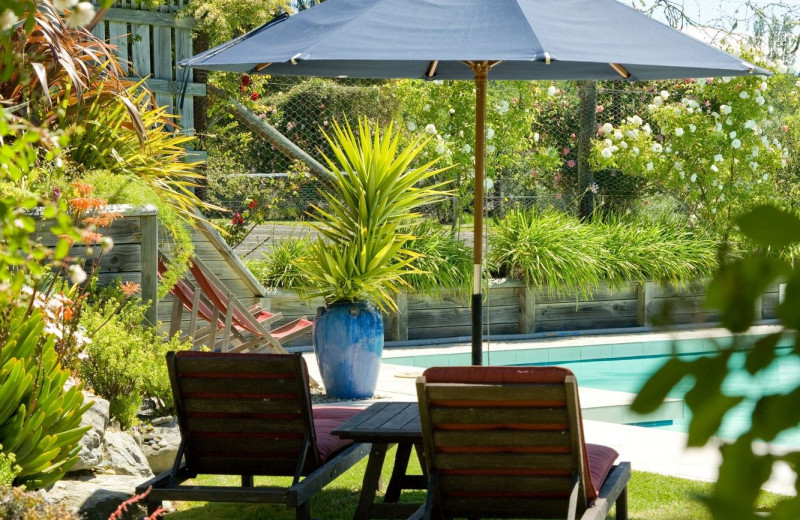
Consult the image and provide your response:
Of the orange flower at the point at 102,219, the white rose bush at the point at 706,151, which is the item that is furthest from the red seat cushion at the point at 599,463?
the white rose bush at the point at 706,151

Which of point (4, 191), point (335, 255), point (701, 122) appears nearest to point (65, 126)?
point (4, 191)

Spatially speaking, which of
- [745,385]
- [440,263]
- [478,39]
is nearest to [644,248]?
[440,263]

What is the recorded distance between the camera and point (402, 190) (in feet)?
21.2

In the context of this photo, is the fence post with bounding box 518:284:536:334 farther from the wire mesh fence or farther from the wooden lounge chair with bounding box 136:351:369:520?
the wooden lounge chair with bounding box 136:351:369:520

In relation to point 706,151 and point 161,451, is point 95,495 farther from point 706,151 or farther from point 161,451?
point 706,151

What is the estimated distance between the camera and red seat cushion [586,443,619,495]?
133 inches

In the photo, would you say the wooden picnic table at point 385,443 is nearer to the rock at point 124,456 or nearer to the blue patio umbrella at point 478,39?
the rock at point 124,456

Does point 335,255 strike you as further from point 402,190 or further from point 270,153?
point 270,153

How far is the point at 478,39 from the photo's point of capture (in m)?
4.23

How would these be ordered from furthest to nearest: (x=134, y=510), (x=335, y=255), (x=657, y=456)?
1. (x=335, y=255)
2. (x=657, y=456)
3. (x=134, y=510)

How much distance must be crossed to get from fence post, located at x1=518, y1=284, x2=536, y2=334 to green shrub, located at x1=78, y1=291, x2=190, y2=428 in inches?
211

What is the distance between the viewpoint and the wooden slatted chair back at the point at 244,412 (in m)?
3.53

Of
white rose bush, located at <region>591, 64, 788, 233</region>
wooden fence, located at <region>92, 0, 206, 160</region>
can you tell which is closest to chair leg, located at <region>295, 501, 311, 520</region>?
wooden fence, located at <region>92, 0, 206, 160</region>

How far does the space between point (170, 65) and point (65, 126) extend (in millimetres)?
2608
